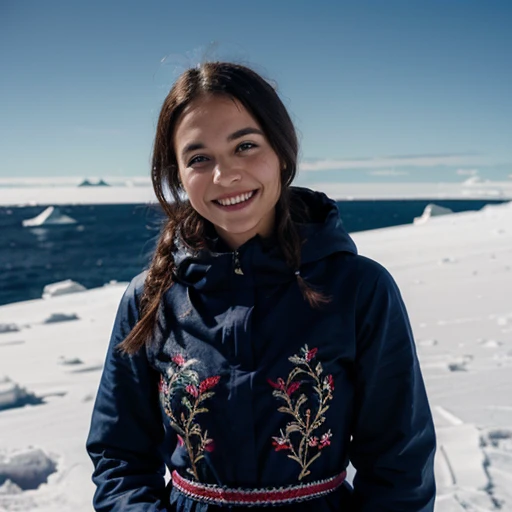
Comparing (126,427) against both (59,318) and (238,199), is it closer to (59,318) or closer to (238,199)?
(238,199)

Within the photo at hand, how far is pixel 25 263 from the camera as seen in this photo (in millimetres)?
35281

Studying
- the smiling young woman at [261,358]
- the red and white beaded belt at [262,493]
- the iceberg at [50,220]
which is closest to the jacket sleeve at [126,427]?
the smiling young woman at [261,358]

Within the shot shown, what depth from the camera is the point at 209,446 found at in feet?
4.07

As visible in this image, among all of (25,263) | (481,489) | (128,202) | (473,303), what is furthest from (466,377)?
(128,202)

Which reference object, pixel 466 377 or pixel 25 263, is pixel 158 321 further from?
pixel 25 263

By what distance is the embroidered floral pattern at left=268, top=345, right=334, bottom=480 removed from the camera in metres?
1.21

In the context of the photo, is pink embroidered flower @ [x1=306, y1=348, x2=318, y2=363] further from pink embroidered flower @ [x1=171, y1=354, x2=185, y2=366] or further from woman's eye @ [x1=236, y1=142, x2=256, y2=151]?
woman's eye @ [x1=236, y1=142, x2=256, y2=151]

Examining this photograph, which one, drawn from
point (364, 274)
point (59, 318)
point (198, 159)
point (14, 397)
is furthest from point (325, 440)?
point (59, 318)

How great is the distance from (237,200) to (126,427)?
534 millimetres

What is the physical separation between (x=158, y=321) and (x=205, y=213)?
0.25 metres

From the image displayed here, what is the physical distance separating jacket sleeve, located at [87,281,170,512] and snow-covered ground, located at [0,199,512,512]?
0.93 metres

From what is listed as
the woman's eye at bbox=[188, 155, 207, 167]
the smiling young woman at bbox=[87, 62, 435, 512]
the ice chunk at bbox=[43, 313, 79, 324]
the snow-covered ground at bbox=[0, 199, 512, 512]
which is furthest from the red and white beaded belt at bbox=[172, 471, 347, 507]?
the ice chunk at bbox=[43, 313, 79, 324]

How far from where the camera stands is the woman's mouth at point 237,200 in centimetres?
126

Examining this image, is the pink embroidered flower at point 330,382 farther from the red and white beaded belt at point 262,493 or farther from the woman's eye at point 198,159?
the woman's eye at point 198,159
